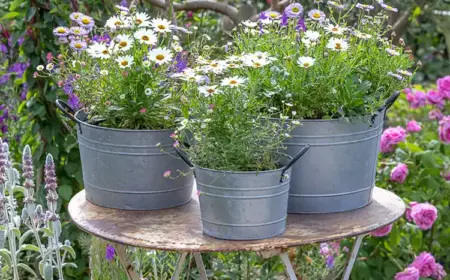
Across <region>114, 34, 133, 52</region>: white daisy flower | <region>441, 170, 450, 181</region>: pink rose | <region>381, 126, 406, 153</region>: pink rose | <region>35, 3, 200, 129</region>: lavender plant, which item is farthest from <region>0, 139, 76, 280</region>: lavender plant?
<region>441, 170, 450, 181</region>: pink rose

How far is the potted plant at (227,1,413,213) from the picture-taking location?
1853 millimetres

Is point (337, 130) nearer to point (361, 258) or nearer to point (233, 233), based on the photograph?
point (233, 233)

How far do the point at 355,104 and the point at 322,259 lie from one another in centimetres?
119

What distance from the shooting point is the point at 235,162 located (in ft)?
5.66

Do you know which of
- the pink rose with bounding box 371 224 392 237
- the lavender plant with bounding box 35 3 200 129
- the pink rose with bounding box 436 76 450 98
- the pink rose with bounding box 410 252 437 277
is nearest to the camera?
the lavender plant with bounding box 35 3 200 129

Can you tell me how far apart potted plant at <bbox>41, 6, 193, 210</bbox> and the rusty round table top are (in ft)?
0.16

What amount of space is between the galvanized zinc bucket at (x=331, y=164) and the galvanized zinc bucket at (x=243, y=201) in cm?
11

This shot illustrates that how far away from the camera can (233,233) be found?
1.73m

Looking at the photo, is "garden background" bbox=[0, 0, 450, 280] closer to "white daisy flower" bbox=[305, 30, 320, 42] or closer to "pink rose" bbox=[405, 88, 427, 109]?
"pink rose" bbox=[405, 88, 427, 109]

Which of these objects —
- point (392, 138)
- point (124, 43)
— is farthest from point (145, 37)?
point (392, 138)

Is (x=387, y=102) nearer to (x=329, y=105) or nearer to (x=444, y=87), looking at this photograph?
(x=329, y=105)

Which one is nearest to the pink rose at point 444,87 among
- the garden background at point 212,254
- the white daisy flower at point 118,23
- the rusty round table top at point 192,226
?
the garden background at point 212,254

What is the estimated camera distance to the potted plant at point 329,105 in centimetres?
185

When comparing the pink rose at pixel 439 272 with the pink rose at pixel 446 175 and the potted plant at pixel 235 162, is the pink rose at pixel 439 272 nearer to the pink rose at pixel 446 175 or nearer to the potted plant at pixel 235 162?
the pink rose at pixel 446 175
